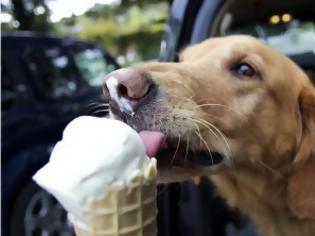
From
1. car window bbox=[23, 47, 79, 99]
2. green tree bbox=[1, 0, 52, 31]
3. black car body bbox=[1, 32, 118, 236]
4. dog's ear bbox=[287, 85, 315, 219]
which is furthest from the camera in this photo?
green tree bbox=[1, 0, 52, 31]

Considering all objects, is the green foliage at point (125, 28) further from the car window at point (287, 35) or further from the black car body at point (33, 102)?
the car window at point (287, 35)

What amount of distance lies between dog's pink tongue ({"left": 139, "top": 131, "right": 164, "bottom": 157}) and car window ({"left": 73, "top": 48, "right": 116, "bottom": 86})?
156 inches

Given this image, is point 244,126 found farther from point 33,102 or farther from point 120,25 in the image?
point 120,25

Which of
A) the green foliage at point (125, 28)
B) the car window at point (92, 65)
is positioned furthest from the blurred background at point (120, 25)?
the car window at point (92, 65)

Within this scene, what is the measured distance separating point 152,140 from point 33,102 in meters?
3.59

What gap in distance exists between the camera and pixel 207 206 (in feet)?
10.2

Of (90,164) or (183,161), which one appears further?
(183,161)

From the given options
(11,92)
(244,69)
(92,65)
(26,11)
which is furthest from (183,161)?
(26,11)

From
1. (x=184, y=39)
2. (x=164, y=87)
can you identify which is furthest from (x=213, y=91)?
(x=184, y=39)

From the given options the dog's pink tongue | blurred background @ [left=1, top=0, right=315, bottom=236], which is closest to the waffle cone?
the dog's pink tongue

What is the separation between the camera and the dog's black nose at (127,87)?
192 cm

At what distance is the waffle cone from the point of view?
150 cm

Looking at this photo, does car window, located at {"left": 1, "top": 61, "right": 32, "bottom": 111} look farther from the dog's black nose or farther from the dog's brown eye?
the dog's black nose

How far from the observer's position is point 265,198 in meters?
2.64
